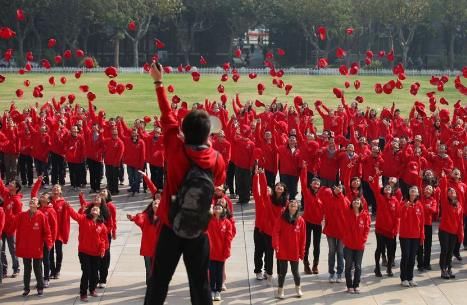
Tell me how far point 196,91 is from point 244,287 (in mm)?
37592

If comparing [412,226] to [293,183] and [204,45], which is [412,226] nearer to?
[293,183]

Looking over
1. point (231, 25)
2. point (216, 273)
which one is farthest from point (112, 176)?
point (231, 25)

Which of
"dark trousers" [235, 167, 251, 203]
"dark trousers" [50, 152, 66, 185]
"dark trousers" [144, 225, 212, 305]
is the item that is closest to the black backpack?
"dark trousers" [144, 225, 212, 305]

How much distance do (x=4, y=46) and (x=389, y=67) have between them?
3084 centimetres

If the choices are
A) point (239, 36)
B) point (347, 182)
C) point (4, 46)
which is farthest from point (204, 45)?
point (347, 182)

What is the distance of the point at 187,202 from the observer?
18.2 feet

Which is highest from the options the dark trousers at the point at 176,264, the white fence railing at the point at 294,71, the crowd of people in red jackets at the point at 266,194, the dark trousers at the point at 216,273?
the dark trousers at the point at 176,264

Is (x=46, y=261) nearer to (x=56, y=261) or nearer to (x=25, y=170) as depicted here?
(x=56, y=261)

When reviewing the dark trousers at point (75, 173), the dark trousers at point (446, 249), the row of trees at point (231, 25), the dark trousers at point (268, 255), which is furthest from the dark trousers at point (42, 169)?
the row of trees at point (231, 25)

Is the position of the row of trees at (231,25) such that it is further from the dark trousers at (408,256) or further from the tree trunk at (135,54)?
the dark trousers at (408,256)

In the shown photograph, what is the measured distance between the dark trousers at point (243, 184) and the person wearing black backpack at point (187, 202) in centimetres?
1260

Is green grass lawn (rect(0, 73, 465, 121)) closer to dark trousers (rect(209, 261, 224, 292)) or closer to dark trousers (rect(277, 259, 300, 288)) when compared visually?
dark trousers (rect(209, 261, 224, 292))

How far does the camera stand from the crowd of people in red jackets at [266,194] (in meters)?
12.0

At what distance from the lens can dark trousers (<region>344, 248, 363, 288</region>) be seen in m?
12.3
